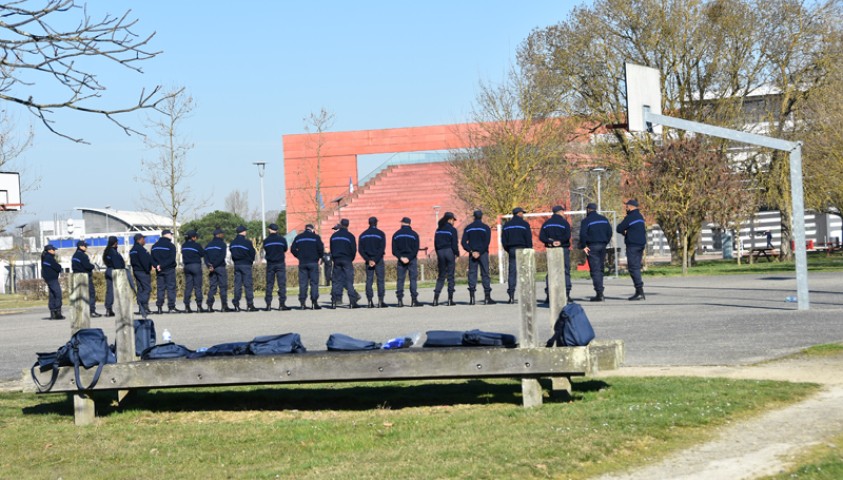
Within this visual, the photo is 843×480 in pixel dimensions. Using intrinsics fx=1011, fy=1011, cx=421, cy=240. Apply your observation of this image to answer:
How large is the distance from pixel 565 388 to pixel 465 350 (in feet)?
3.60

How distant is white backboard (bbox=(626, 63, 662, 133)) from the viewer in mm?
18781

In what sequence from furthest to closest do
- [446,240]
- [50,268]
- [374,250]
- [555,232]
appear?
1. [50,268]
2. [374,250]
3. [446,240]
4. [555,232]

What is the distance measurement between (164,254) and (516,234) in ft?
28.7

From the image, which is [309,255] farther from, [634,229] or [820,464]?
[820,464]

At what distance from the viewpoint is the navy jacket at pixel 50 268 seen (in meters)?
25.3

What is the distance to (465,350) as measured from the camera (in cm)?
888

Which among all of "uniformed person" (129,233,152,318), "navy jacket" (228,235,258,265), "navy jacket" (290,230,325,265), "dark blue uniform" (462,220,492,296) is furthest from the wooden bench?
"uniformed person" (129,233,152,318)

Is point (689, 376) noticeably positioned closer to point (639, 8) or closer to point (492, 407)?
point (492, 407)

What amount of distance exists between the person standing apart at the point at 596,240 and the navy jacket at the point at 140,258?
33.4 ft

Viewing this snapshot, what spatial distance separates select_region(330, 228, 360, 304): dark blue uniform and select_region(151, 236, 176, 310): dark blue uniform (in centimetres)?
446

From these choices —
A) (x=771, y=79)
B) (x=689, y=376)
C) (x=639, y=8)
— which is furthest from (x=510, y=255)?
(x=771, y=79)

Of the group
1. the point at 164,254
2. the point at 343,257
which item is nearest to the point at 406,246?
the point at 343,257

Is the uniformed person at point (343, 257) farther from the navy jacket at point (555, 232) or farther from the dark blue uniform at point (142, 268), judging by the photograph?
the dark blue uniform at point (142, 268)

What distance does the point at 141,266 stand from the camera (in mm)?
23688
